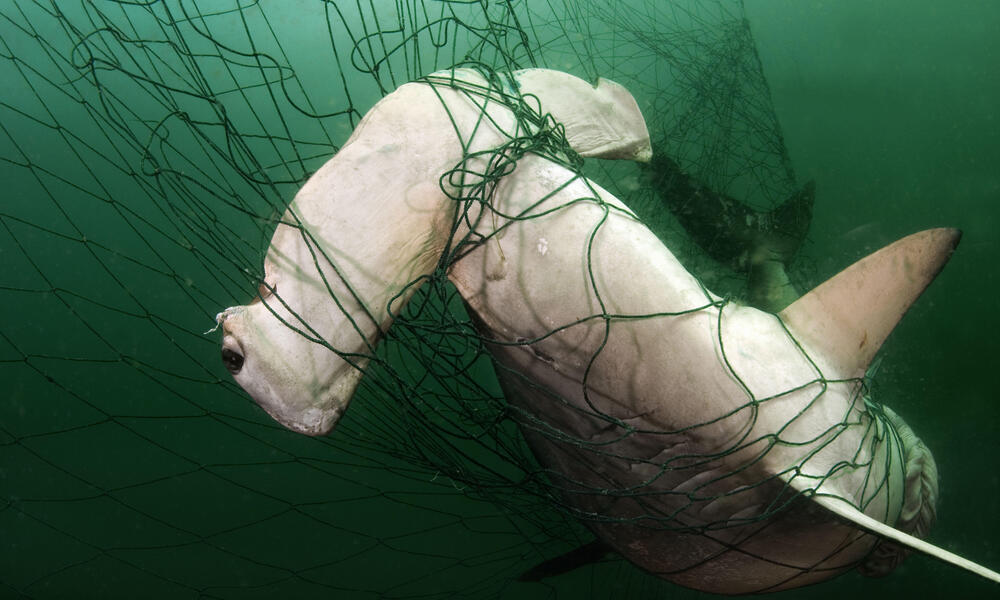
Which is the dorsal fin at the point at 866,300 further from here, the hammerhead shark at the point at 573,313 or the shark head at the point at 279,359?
the shark head at the point at 279,359

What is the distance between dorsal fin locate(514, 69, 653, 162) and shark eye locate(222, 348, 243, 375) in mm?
1317

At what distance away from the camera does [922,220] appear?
6.66 metres

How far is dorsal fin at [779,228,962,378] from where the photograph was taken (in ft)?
5.33

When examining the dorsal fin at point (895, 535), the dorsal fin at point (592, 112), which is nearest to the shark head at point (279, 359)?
the dorsal fin at point (592, 112)

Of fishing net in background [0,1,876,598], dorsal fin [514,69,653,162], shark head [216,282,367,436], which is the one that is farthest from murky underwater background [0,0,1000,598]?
shark head [216,282,367,436]

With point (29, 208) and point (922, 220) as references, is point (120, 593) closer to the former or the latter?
point (29, 208)

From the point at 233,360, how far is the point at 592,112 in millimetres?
1552

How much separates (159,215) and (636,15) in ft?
21.1

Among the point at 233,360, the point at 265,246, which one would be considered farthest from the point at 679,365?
the point at 265,246

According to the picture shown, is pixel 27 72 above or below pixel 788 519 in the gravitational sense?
above

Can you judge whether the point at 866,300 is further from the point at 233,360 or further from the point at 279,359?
the point at 233,360

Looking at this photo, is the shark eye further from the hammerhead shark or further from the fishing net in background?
the fishing net in background

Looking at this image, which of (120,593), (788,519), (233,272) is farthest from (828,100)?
(120,593)

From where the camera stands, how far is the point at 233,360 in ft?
5.27
